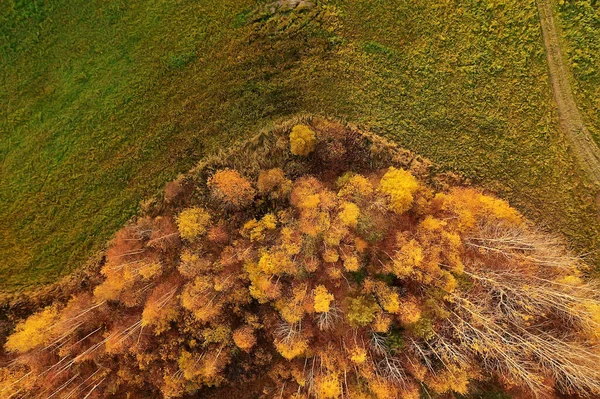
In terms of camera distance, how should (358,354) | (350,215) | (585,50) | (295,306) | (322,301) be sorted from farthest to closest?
(585,50) < (295,306) < (350,215) < (322,301) < (358,354)

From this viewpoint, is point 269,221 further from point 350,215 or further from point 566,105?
point 566,105

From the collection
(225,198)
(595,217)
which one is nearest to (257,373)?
(225,198)

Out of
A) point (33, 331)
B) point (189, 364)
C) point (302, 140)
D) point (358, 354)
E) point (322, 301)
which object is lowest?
point (189, 364)

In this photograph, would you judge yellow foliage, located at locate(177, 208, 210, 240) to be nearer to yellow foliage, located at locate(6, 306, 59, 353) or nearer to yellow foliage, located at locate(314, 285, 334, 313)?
yellow foliage, located at locate(314, 285, 334, 313)

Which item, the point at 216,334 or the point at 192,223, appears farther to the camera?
the point at 192,223

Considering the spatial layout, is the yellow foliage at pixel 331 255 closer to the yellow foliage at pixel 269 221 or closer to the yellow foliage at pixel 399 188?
the yellow foliage at pixel 269 221

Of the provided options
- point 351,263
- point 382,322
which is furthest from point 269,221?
point 382,322

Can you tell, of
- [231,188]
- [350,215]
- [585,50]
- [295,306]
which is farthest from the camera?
[231,188]

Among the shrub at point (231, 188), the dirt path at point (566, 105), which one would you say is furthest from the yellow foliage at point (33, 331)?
the dirt path at point (566, 105)
